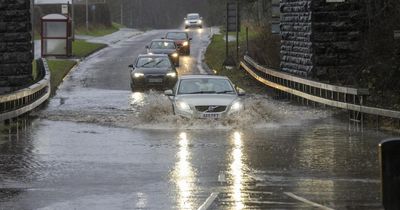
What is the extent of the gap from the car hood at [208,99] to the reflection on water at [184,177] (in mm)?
3521

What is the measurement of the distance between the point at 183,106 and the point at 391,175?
637 inches

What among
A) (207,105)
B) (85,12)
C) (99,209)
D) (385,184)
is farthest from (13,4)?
(85,12)

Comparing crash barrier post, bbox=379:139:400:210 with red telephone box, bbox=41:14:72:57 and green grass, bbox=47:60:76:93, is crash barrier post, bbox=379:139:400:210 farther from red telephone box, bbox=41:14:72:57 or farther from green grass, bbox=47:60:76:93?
red telephone box, bbox=41:14:72:57

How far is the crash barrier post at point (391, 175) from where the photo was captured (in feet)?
17.9

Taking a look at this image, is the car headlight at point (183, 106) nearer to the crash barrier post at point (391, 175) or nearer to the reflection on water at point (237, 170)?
the reflection on water at point (237, 170)

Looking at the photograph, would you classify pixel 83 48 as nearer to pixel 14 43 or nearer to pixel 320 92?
pixel 14 43

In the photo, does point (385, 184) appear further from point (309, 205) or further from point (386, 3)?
point (386, 3)

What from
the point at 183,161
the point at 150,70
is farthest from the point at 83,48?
the point at 183,161

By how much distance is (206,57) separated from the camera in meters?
53.1

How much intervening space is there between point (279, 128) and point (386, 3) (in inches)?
430

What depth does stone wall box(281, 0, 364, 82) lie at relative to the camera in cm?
3036

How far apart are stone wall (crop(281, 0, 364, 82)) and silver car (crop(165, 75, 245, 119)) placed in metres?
8.36

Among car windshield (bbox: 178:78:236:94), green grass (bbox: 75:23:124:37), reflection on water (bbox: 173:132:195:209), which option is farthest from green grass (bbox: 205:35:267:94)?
green grass (bbox: 75:23:124:37)

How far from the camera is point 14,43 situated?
28188 millimetres
